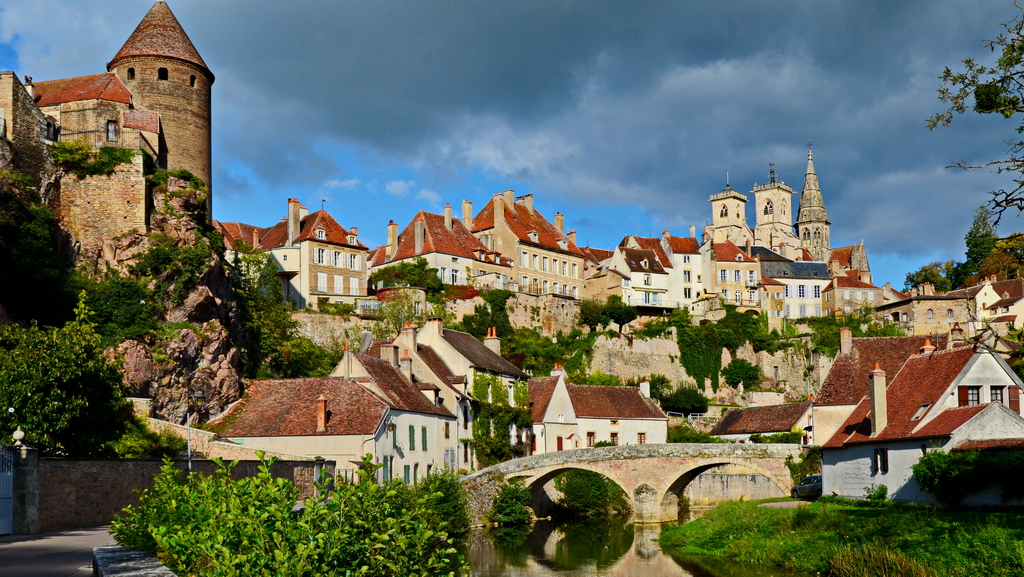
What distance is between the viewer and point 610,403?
48.2 m

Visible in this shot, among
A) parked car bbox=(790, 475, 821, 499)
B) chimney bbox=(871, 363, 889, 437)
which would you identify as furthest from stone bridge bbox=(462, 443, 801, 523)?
chimney bbox=(871, 363, 889, 437)

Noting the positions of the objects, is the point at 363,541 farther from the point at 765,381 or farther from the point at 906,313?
the point at 906,313

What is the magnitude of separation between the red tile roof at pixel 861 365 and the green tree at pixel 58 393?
2374 centimetres

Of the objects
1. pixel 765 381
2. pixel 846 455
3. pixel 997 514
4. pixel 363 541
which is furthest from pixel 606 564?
pixel 765 381

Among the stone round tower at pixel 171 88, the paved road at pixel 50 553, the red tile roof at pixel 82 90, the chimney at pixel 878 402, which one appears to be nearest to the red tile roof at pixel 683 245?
the stone round tower at pixel 171 88

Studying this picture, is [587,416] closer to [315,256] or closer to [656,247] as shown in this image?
[315,256]

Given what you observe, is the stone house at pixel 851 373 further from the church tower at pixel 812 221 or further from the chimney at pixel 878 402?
the church tower at pixel 812 221

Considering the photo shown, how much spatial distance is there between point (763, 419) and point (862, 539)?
25.0 metres

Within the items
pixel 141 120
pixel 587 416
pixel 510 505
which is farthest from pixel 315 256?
pixel 510 505

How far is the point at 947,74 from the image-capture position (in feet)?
43.2

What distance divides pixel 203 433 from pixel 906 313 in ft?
182

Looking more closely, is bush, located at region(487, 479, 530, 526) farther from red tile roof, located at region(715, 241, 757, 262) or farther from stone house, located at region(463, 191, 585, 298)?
red tile roof, located at region(715, 241, 757, 262)

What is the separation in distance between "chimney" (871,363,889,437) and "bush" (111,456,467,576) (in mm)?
21865

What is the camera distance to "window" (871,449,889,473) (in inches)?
1108
